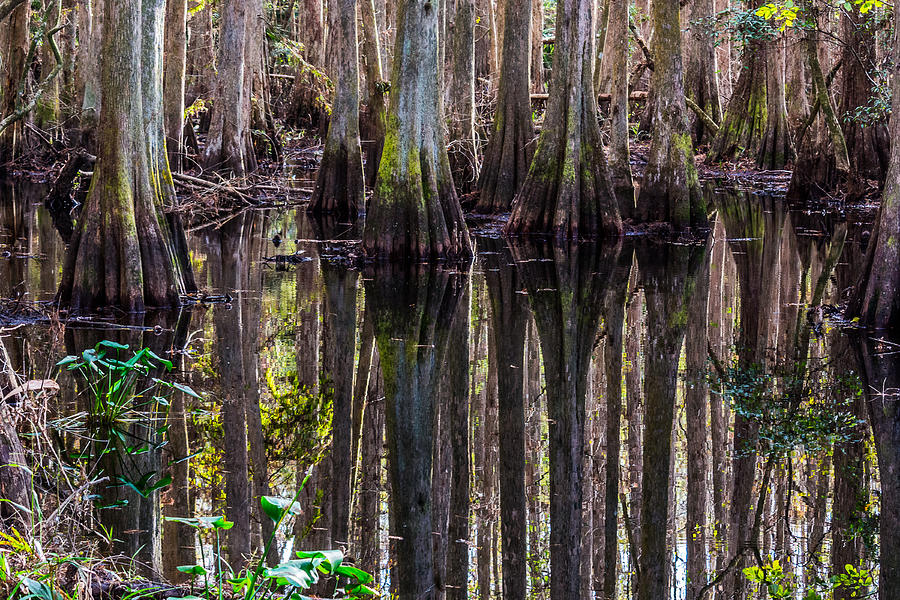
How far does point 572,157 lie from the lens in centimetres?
1255

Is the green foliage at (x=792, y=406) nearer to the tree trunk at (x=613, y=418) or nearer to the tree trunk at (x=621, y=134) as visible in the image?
the tree trunk at (x=613, y=418)

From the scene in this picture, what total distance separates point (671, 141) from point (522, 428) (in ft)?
25.6

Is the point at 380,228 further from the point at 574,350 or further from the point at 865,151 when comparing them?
the point at 865,151

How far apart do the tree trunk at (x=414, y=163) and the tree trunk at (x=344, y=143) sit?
357 cm

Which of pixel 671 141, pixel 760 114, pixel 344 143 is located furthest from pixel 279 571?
pixel 760 114

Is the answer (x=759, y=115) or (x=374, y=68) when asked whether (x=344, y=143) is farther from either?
(x=759, y=115)

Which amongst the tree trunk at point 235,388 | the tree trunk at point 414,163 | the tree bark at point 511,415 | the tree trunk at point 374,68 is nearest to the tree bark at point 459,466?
the tree bark at point 511,415

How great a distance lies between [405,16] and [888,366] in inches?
251

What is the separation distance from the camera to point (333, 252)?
1215 cm

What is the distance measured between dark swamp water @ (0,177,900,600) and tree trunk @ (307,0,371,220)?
4721 millimetres

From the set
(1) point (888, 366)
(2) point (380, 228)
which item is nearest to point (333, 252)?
(2) point (380, 228)

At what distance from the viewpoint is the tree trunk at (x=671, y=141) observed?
42.5 ft

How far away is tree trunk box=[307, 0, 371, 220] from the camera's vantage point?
1470 cm

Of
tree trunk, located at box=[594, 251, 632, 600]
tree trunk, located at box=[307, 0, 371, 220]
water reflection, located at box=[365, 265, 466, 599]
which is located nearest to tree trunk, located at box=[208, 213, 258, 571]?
water reflection, located at box=[365, 265, 466, 599]
